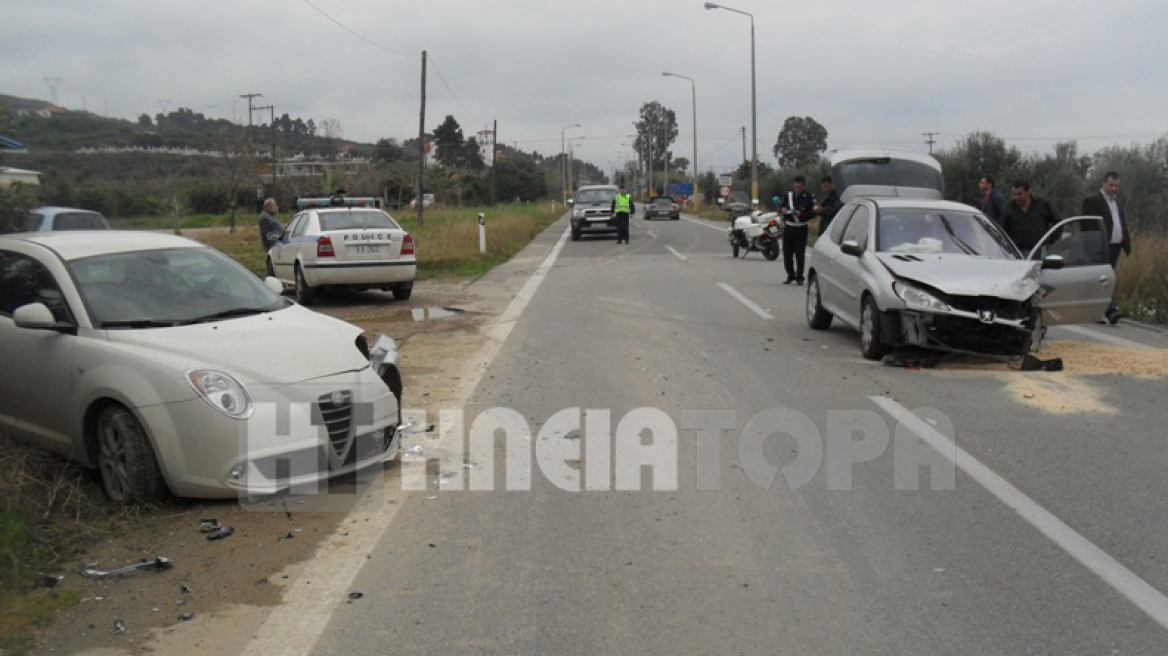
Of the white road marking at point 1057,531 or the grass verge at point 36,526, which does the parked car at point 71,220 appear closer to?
the grass verge at point 36,526

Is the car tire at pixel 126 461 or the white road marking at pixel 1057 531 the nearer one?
the white road marking at pixel 1057 531

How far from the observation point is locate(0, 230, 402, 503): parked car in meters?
5.53

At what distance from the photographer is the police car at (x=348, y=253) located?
15445mm

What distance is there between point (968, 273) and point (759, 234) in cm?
1483

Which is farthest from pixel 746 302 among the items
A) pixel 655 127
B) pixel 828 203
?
pixel 655 127

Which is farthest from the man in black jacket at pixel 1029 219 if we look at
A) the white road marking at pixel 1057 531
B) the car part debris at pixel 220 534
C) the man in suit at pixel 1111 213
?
the car part debris at pixel 220 534

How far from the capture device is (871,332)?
10227 millimetres

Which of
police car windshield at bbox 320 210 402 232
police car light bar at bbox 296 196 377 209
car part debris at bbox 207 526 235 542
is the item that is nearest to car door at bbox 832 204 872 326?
car part debris at bbox 207 526 235 542

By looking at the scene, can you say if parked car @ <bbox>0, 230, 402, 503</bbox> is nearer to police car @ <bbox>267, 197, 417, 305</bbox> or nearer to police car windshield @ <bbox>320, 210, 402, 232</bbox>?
police car @ <bbox>267, 197, 417, 305</bbox>

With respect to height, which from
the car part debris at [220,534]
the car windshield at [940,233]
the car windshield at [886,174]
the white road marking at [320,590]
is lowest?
the white road marking at [320,590]

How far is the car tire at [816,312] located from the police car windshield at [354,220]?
21.8 feet

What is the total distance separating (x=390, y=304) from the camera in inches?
633

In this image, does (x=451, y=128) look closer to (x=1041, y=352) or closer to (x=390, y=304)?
(x=390, y=304)

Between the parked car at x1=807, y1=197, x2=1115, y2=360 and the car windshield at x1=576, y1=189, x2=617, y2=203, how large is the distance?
2408cm
